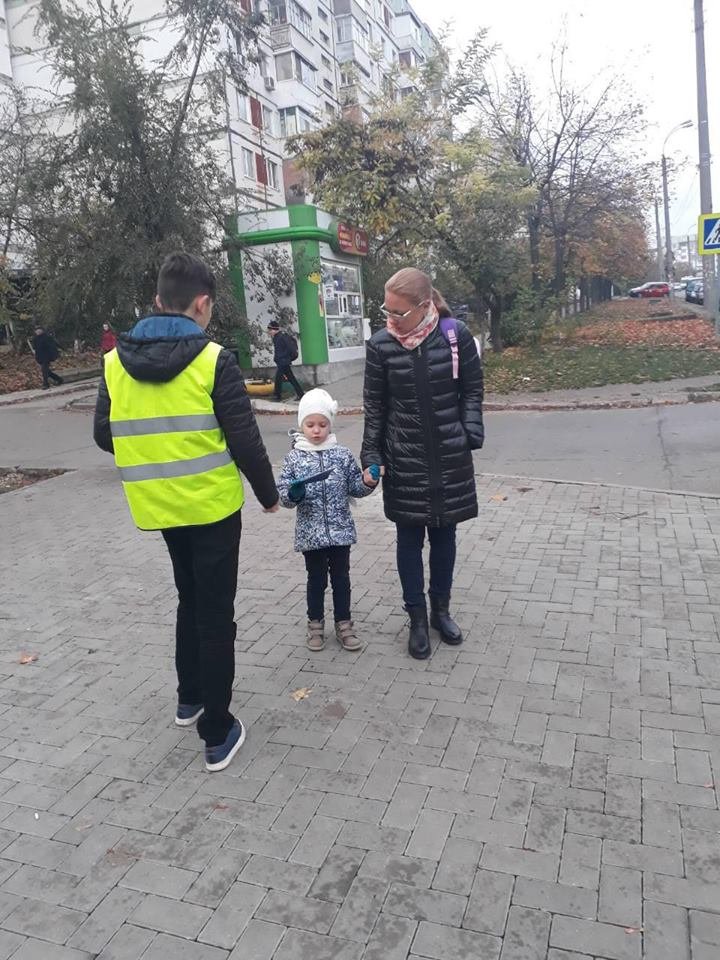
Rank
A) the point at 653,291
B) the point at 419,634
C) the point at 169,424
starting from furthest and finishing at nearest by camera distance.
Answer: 1. the point at 653,291
2. the point at 419,634
3. the point at 169,424

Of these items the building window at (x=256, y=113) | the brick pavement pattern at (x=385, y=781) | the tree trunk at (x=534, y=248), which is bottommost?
the brick pavement pattern at (x=385, y=781)

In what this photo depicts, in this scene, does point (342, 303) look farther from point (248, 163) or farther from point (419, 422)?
point (248, 163)

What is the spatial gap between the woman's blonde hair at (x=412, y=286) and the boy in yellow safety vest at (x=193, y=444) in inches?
39.5

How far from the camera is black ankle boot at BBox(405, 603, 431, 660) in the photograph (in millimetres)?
3947

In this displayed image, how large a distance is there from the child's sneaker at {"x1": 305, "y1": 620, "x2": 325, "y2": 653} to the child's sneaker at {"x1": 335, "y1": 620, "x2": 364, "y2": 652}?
0.09m

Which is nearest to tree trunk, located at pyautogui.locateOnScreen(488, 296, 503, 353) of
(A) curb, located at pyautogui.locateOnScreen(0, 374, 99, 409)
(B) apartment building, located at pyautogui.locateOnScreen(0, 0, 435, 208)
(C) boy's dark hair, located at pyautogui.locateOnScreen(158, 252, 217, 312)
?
(A) curb, located at pyautogui.locateOnScreen(0, 374, 99, 409)

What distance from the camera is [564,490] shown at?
7.36 meters

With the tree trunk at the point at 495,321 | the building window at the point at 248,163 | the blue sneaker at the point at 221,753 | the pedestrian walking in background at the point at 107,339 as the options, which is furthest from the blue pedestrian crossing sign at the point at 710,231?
the building window at the point at 248,163

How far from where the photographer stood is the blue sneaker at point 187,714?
3467 mm

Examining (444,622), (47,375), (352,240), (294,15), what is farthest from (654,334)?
(294,15)

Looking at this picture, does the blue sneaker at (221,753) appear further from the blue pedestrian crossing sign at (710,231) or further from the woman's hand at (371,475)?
the blue pedestrian crossing sign at (710,231)

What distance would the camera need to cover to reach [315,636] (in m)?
4.13

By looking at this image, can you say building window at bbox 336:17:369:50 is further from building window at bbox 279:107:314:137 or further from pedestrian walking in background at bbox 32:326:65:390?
pedestrian walking in background at bbox 32:326:65:390

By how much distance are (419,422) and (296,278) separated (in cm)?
1342
